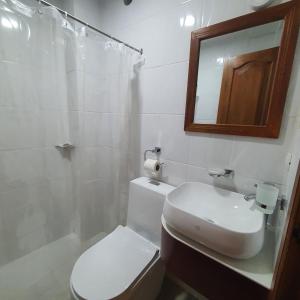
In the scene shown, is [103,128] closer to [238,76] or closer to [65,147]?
[65,147]

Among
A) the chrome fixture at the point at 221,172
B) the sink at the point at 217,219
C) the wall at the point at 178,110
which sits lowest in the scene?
the sink at the point at 217,219

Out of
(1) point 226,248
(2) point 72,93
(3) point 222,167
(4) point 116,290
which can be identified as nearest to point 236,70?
(3) point 222,167

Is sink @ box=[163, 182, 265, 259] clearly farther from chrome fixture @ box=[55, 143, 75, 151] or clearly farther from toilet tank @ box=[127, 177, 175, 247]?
chrome fixture @ box=[55, 143, 75, 151]

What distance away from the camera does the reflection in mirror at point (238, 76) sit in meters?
0.91

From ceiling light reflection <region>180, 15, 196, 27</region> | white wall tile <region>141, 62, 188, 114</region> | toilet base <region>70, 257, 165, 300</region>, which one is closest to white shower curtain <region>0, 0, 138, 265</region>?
white wall tile <region>141, 62, 188, 114</region>

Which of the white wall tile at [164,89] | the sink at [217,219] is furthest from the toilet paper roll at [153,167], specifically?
the white wall tile at [164,89]

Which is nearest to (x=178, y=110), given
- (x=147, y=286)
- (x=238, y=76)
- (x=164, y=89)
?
(x=164, y=89)

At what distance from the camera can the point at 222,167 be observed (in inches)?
42.9

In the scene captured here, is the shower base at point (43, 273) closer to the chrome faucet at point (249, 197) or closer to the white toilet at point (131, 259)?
the white toilet at point (131, 259)

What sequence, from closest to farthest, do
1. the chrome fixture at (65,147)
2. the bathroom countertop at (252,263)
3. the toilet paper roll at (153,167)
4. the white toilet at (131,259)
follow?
the bathroom countertop at (252,263)
the white toilet at (131,259)
the toilet paper roll at (153,167)
the chrome fixture at (65,147)

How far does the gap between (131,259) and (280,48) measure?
4.76ft

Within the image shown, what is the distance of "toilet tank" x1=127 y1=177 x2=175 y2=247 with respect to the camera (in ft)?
3.86

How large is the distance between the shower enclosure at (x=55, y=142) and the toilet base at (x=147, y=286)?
62 centimetres

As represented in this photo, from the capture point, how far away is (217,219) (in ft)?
3.16
